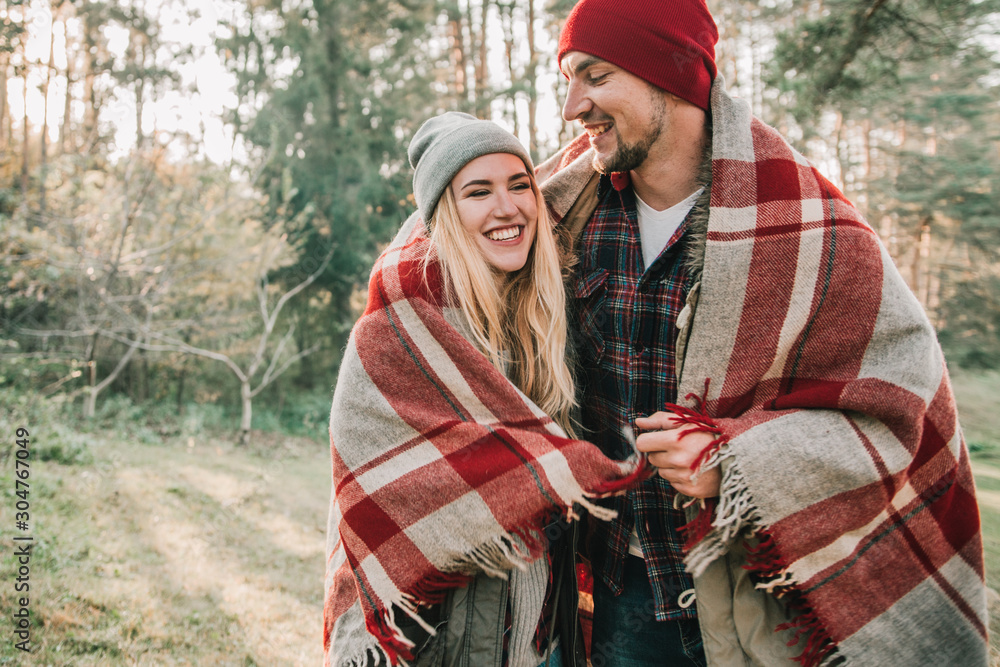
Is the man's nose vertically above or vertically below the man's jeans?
above

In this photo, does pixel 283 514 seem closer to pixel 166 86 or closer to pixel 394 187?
pixel 394 187

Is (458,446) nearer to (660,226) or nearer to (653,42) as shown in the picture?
(660,226)

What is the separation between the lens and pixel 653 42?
1842mm

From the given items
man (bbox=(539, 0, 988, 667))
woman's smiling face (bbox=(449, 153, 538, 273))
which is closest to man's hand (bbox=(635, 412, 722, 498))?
man (bbox=(539, 0, 988, 667))

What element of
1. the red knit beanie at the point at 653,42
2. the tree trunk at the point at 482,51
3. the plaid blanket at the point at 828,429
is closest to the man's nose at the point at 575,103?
the red knit beanie at the point at 653,42

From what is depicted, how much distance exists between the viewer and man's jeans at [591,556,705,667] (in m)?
1.76

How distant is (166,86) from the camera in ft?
44.3

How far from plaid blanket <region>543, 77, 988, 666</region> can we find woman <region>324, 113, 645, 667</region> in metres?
0.33

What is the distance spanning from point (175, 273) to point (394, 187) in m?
5.54

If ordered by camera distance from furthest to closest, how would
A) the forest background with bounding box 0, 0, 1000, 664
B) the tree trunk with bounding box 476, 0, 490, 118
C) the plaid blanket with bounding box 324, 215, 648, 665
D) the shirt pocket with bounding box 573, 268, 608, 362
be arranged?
the tree trunk with bounding box 476, 0, 490, 118 < the forest background with bounding box 0, 0, 1000, 664 < the shirt pocket with bounding box 573, 268, 608, 362 < the plaid blanket with bounding box 324, 215, 648, 665

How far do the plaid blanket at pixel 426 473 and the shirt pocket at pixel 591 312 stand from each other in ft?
1.28

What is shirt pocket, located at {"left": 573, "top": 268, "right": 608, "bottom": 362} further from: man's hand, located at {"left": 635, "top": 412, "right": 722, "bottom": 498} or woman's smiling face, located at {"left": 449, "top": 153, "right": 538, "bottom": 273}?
man's hand, located at {"left": 635, "top": 412, "right": 722, "bottom": 498}

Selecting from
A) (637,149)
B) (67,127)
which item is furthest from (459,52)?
(637,149)

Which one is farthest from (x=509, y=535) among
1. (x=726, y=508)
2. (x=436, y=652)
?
(x=726, y=508)
